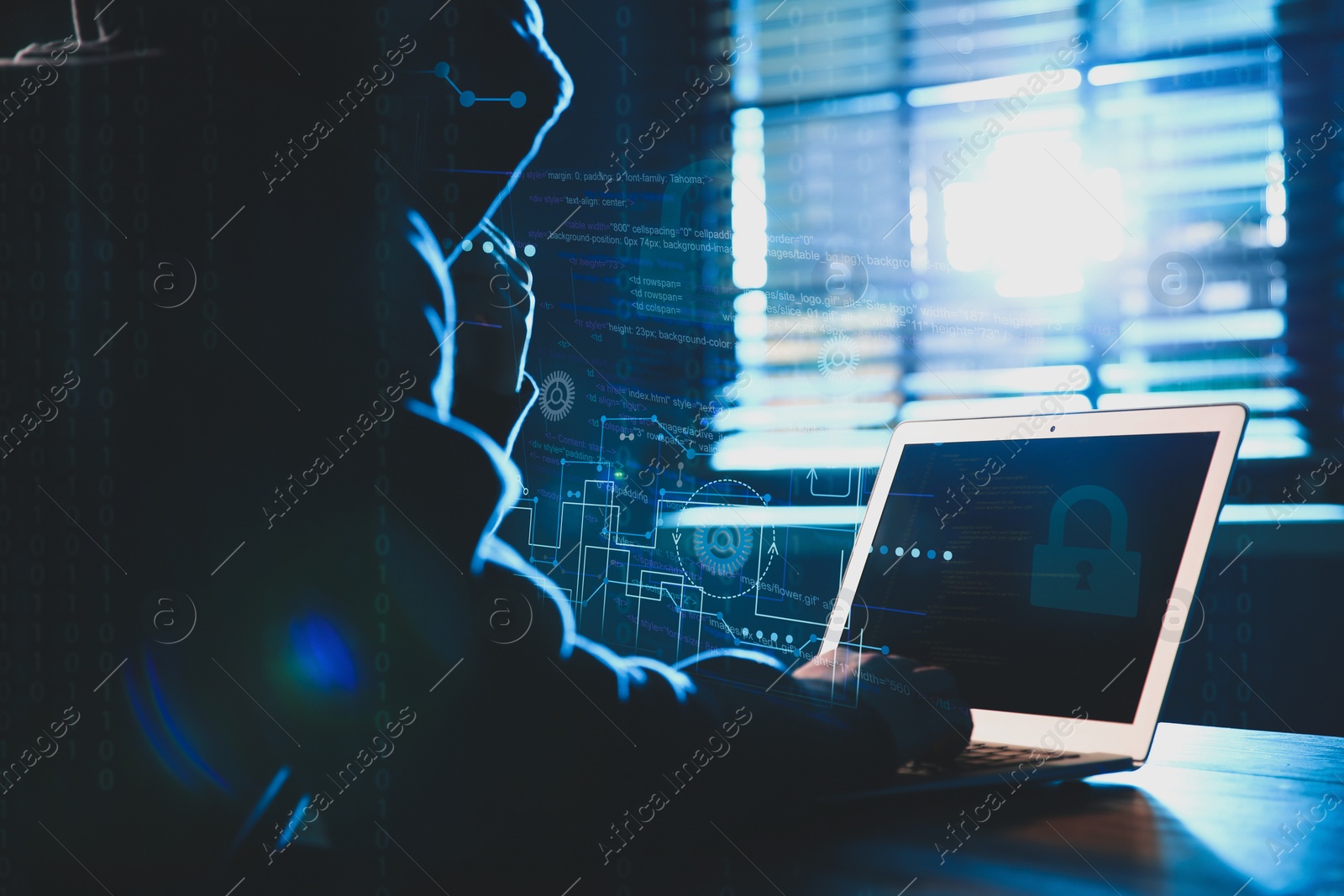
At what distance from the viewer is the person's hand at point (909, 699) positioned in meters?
0.59

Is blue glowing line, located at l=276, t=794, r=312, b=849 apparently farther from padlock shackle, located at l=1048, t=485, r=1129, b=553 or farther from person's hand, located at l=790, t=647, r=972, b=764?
padlock shackle, located at l=1048, t=485, r=1129, b=553

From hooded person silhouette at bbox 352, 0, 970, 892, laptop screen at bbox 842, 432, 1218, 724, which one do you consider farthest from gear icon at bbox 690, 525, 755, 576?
hooded person silhouette at bbox 352, 0, 970, 892

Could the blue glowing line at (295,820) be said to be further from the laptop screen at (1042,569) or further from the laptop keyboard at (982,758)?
the laptop screen at (1042,569)

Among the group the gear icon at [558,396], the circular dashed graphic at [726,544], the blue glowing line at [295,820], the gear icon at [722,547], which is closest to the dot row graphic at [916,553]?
the blue glowing line at [295,820]

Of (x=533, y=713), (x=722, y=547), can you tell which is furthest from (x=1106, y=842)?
(x=722, y=547)

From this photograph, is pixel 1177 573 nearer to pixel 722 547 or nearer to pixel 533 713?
pixel 533 713

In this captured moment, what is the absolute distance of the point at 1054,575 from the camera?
0.75 meters

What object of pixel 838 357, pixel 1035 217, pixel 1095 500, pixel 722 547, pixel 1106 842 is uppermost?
pixel 1035 217

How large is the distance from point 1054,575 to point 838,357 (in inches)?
57.8

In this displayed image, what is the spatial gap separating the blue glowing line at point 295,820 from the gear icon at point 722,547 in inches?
50.8

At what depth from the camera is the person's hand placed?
1.93 feet

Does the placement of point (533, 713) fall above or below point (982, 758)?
above

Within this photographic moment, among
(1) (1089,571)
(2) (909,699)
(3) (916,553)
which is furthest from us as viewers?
(3) (916,553)

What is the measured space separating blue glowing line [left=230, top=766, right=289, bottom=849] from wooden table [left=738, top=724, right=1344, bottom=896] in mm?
231
